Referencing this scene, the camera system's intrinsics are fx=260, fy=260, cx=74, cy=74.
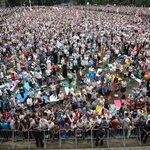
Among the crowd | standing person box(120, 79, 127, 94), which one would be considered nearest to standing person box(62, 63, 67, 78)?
the crowd

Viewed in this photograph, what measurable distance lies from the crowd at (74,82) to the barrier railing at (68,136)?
0.84ft

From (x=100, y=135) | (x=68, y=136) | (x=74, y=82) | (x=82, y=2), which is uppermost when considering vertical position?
(x=82, y=2)

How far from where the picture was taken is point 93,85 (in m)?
16.6

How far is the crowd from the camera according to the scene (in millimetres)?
12789

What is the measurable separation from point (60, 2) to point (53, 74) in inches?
2874

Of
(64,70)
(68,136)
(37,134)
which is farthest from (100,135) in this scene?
(64,70)

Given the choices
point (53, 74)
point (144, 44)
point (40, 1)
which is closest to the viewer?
point (53, 74)

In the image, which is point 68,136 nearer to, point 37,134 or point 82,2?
point 37,134

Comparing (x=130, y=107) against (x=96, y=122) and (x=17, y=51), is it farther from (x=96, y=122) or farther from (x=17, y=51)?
(x=17, y=51)

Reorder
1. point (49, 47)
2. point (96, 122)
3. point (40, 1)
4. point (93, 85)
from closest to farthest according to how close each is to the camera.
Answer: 1. point (96, 122)
2. point (93, 85)
3. point (49, 47)
4. point (40, 1)

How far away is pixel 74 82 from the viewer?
18500 millimetres

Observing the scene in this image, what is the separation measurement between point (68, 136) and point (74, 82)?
609 centimetres

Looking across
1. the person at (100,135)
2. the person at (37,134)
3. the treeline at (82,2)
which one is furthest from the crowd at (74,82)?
the treeline at (82,2)

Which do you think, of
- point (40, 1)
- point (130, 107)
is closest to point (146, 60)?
point (130, 107)
